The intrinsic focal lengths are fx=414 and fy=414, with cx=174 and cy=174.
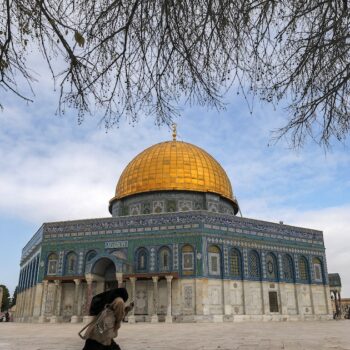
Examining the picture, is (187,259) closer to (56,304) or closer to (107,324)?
(56,304)

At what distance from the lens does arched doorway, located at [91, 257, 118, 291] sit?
878 inches

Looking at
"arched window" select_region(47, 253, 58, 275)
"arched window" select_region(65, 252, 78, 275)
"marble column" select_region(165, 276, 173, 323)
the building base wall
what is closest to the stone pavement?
"marble column" select_region(165, 276, 173, 323)

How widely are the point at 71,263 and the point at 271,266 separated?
37.3ft

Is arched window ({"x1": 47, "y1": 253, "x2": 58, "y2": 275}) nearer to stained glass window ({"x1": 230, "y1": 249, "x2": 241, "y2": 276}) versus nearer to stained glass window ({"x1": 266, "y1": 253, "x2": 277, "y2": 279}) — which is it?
stained glass window ({"x1": 230, "y1": 249, "x2": 241, "y2": 276})

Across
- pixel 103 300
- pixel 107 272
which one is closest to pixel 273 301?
pixel 107 272

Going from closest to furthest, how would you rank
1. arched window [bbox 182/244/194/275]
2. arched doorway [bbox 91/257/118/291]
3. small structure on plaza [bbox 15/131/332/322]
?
small structure on plaza [bbox 15/131/332/322], arched window [bbox 182/244/194/275], arched doorway [bbox 91/257/118/291]

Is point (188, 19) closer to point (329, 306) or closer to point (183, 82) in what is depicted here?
point (183, 82)

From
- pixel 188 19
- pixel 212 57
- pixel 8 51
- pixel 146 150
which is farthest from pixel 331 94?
pixel 146 150

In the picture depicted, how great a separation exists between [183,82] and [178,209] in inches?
821

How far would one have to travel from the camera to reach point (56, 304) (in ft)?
73.3

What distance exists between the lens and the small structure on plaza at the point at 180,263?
21234mm

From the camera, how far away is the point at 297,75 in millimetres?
5129

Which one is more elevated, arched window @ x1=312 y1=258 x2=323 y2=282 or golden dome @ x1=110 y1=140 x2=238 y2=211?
golden dome @ x1=110 y1=140 x2=238 y2=211

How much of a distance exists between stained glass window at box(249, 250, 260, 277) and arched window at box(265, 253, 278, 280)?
22.8 inches
